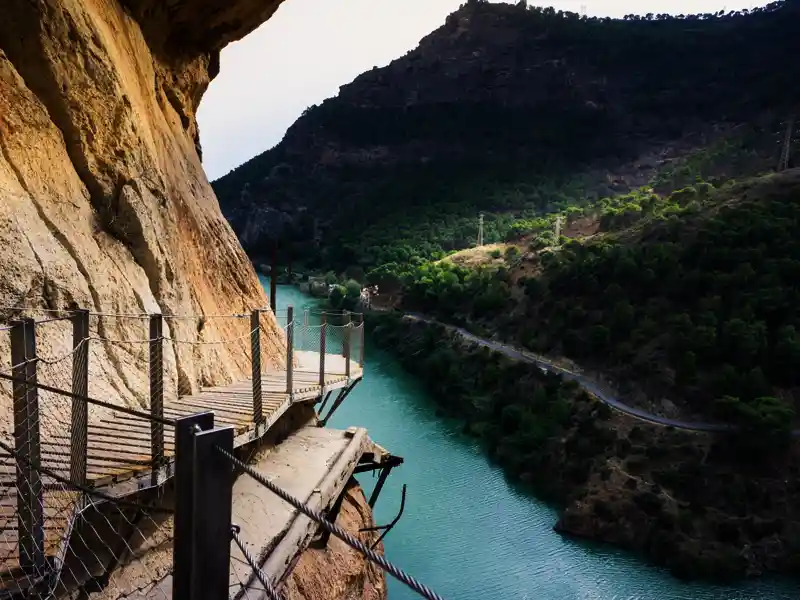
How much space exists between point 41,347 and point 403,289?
3317 centimetres

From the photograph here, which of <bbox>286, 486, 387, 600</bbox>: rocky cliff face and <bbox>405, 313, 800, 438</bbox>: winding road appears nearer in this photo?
<bbox>286, 486, 387, 600</bbox>: rocky cliff face

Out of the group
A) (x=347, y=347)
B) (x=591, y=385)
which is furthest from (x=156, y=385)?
(x=591, y=385)

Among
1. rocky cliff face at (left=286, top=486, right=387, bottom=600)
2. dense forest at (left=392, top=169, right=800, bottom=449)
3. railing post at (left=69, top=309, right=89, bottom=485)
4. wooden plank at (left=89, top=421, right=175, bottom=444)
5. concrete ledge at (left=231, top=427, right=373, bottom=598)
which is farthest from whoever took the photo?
dense forest at (left=392, top=169, right=800, bottom=449)

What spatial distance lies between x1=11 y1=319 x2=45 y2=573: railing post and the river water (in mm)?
11837

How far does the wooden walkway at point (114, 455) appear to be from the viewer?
302cm

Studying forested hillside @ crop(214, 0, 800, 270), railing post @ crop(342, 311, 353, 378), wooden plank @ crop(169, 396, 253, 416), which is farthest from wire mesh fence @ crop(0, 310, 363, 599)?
forested hillside @ crop(214, 0, 800, 270)

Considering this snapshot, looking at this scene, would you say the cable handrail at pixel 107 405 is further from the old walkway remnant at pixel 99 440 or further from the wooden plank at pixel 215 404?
the wooden plank at pixel 215 404

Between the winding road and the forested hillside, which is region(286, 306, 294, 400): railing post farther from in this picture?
the forested hillside

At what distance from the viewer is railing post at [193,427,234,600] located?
158cm

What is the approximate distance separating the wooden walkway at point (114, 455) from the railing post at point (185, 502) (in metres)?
1.70

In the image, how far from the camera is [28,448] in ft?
9.53

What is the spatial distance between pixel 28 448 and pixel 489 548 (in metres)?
14.7

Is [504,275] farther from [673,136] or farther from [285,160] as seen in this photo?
[285,160]

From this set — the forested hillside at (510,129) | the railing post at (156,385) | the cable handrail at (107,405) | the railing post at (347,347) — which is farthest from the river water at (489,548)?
the forested hillside at (510,129)
